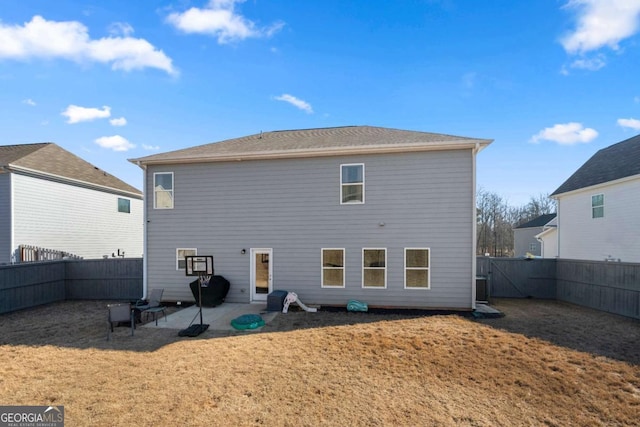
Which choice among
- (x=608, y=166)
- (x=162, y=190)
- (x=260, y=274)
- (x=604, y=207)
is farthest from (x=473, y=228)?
(x=162, y=190)

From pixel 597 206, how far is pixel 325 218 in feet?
42.5

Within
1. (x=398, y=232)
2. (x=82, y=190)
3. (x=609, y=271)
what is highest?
(x=82, y=190)

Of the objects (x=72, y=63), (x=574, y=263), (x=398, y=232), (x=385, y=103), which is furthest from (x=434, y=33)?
(x=72, y=63)

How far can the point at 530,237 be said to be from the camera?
29.5 m

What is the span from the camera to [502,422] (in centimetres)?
354

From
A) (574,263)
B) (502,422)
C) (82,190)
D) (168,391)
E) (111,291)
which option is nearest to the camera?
(502,422)

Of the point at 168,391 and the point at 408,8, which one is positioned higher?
the point at 408,8

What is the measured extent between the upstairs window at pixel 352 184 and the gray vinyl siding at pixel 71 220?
571 inches

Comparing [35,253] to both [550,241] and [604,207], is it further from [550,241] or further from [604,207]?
[550,241]

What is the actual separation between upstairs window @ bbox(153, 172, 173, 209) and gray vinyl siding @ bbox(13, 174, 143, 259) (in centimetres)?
757

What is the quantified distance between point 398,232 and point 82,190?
17.0m

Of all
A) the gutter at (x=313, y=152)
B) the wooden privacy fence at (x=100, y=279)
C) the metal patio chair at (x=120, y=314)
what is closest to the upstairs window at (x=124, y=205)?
the wooden privacy fence at (x=100, y=279)

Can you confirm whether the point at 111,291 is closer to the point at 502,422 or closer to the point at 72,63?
the point at 72,63

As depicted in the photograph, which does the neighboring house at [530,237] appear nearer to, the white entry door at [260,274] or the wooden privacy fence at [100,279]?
the white entry door at [260,274]
